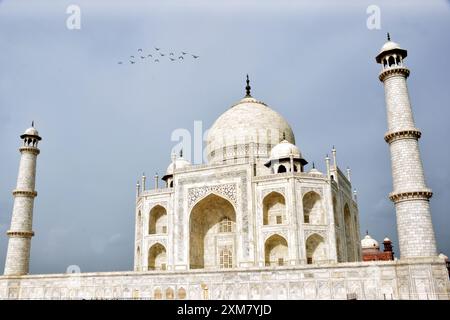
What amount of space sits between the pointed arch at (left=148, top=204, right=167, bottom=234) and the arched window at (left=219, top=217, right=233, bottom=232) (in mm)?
3607

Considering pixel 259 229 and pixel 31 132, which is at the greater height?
pixel 31 132

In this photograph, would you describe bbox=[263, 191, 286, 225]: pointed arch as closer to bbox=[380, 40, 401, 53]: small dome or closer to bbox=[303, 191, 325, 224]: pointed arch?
bbox=[303, 191, 325, 224]: pointed arch

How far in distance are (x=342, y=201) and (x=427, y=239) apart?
34.4 feet

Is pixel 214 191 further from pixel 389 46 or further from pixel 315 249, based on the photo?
pixel 389 46

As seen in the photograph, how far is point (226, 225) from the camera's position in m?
24.7

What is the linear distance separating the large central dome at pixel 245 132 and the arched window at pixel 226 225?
5198mm


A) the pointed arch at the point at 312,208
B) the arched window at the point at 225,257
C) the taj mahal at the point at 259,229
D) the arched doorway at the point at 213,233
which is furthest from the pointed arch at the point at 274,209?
the arched window at the point at 225,257

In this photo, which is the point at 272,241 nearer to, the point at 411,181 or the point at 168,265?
the point at 168,265

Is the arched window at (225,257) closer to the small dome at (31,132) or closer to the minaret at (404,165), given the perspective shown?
the minaret at (404,165)

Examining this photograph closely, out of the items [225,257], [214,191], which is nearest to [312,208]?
[214,191]

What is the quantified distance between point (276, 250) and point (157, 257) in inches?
294

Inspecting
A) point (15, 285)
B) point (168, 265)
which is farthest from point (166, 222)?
point (15, 285)
